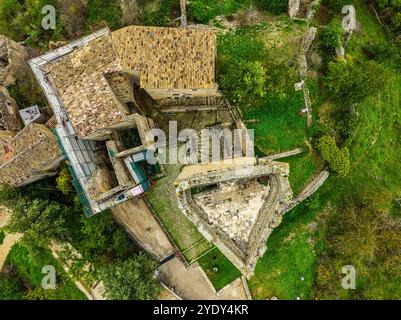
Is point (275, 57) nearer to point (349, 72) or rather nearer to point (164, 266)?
point (349, 72)

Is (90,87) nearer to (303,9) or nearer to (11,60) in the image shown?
(11,60)

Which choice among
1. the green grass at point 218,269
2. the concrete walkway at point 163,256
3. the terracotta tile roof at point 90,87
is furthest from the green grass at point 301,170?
the terracotta tile roof at point 90,87

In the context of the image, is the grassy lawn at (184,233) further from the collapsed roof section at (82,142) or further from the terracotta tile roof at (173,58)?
the terracotta tile roof at (173,58)

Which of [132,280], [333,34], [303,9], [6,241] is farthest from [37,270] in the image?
[333,34]

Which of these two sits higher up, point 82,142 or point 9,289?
point 82,142

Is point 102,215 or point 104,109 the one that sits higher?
point 104,109
